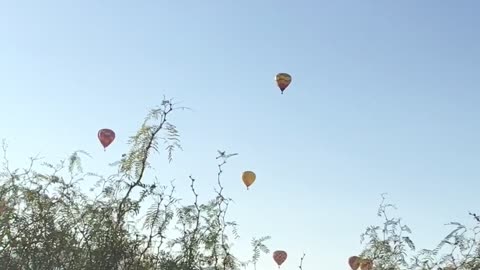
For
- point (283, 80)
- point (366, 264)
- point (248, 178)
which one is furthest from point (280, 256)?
point (366, 264)

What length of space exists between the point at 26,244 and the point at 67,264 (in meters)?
0.39

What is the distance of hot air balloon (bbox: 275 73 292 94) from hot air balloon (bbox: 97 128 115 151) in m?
8.82

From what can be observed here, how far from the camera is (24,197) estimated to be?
232 inches

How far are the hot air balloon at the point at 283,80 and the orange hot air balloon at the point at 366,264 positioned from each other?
15055 millimetres

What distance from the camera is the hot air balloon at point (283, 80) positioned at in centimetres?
2205

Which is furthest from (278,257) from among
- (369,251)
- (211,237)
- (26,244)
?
(26,244)

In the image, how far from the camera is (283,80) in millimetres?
22125

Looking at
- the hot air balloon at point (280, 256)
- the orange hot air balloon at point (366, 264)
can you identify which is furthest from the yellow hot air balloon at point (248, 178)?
the orange hot air balloon at point (366, 264)

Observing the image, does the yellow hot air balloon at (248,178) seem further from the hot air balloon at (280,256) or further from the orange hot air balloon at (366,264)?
the orange hot air balloon at (366,264)

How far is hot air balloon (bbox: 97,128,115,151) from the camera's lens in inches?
566

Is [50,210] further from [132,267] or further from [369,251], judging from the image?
[369,251]

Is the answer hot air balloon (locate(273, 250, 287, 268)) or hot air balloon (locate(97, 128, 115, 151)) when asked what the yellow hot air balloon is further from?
hot air balloon (locate(97, 128, 115, 151))

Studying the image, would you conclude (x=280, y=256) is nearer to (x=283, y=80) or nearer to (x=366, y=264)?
(x=283, y=80)

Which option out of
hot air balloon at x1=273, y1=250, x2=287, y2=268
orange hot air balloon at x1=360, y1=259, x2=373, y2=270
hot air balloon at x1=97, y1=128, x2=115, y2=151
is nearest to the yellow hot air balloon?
hot air balloon at x1=273, y1=250, x2=287, y2=268
